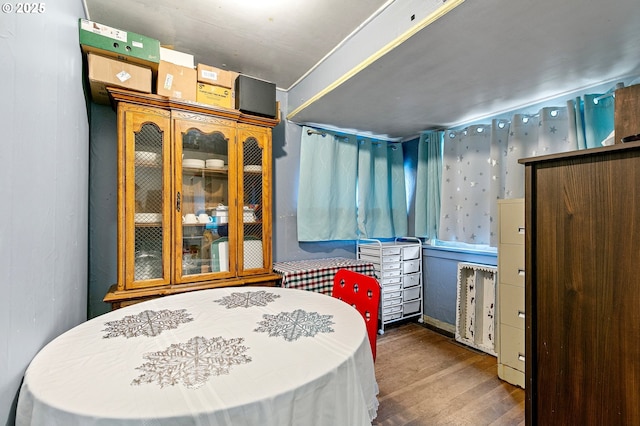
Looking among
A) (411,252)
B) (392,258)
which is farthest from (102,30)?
(411,252)

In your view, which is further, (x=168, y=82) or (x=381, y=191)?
(x=381, y=191)

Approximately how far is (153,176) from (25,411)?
57.0 inches

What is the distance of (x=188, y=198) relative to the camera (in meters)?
1.99

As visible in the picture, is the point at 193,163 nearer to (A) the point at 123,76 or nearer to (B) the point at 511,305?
(A) the point at 123,76

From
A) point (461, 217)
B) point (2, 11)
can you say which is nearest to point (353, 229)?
point (461, 217)

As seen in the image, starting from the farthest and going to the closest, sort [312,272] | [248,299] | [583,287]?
[312,272] < [248,299] < [583,287]

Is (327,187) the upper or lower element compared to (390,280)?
upper

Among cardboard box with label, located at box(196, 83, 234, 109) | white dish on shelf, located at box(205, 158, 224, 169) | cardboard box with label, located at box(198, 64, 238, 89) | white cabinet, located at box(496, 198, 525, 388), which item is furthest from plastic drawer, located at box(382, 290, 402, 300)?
cardboard box with label, located at box(198, 64, 238, 89)

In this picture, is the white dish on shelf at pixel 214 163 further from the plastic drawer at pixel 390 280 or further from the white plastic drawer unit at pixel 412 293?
the white plastic drawer unit at pixel 412 293

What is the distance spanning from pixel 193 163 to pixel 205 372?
1.59 meters

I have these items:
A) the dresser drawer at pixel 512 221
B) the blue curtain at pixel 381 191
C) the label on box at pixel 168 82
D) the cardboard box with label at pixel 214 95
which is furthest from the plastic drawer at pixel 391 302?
the label on box at pixel 168 82

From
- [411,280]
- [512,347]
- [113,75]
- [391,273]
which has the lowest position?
[512,347]

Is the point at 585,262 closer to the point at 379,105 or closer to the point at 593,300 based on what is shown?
the point at 593,300

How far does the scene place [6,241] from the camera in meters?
0.71
